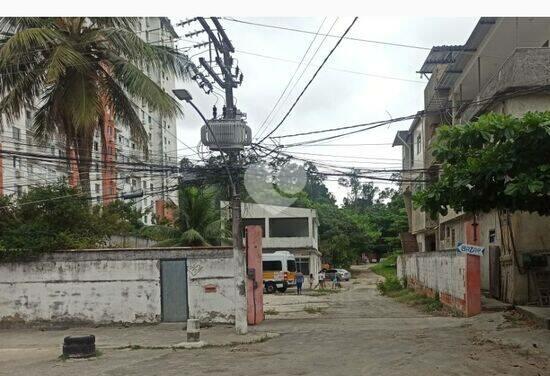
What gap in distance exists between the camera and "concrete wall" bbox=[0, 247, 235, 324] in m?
15.7

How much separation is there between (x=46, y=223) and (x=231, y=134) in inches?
259

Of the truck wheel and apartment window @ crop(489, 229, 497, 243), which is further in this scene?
the truck wheel

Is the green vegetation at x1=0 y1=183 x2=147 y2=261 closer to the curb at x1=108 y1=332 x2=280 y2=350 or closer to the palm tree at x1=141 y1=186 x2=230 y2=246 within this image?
the curb at x1=108 y1=332 x2=280 y2=350

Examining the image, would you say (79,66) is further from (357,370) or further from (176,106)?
(357,370)

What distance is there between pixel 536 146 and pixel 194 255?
925 centimetres

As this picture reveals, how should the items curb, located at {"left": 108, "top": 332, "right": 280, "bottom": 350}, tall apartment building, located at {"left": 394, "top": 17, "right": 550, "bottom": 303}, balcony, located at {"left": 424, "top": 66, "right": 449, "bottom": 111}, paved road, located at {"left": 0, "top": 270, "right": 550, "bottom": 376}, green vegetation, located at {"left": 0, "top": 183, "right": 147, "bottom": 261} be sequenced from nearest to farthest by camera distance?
paved road, located at {"left": 0, "top": 270, "right": 550, "bottom": 376}
curb, located at {"left": 108, "top": 332, "right": 280, "bottom": 350}
tall apartment building, located at {"left": 394, "top": 17, "right": 550, "bottom": 303}
green vegetation, located at {"left": 0, "top": 183, "right": 147, "bottom": 261}
balcony, located at {"left": 424, "top": 66, "right": 449, "bottom": 111}

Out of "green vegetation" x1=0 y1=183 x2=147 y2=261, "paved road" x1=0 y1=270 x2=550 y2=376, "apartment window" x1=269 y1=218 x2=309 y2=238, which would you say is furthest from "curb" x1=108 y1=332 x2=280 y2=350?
"apartment window" x1=269 y1=218 x2=309 y2=238

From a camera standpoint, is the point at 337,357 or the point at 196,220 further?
the point at 196,220

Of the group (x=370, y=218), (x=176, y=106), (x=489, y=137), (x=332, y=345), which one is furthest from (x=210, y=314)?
(x=370, y=218)

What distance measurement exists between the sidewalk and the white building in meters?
28.0

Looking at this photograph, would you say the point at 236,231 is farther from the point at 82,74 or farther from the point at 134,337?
the point at 82,74

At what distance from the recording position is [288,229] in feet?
152

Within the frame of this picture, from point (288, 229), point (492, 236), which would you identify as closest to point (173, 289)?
point (492, 236)

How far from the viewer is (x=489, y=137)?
1018 centimetres
